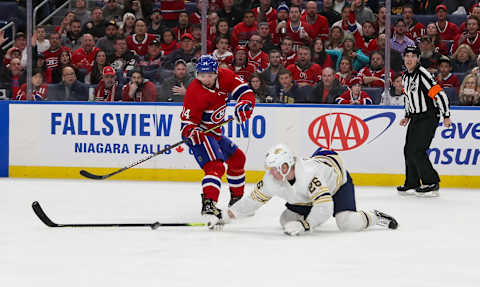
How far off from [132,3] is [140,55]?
0.87m

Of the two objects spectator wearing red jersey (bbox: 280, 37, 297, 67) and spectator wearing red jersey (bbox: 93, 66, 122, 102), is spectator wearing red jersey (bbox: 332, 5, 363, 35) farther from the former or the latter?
spectator wearing red jersey (bbox: 93, 66, 122, 102)

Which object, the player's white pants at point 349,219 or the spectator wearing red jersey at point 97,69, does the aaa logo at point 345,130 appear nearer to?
the spectator wearing red jersey at point 97,69

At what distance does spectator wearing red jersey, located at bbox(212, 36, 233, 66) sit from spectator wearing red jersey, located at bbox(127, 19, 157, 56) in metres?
0.72

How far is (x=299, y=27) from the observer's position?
8547 mm

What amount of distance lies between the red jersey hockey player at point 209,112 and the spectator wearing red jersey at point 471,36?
3.09 m

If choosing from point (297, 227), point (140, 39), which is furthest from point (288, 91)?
point (297, 227)

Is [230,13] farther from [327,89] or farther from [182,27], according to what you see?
[327,89]

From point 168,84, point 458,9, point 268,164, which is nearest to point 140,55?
point 168,84

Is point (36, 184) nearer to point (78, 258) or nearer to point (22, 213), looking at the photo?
point (22, 213)

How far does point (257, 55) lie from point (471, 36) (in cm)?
218

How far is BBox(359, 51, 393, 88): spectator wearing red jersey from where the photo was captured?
8000 millimetres

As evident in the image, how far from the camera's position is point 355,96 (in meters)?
A: 8.14

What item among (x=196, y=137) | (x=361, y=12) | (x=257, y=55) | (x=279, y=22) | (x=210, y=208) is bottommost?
(x=210, y=208)

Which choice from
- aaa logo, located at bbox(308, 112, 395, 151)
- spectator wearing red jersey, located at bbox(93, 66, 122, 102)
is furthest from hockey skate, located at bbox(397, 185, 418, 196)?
spectator wearing red jersey, located at bbox(93, 66, 122, 102)
